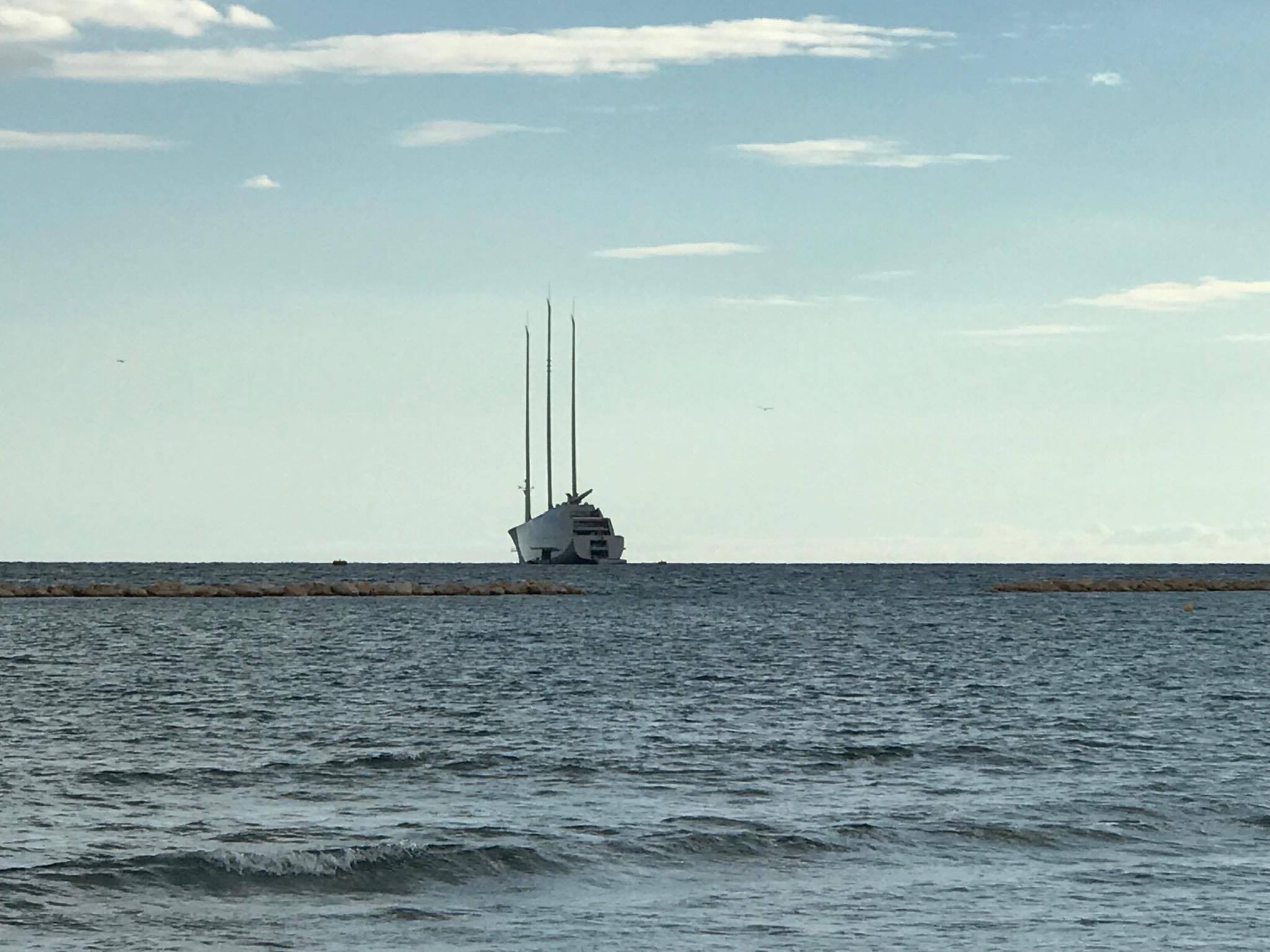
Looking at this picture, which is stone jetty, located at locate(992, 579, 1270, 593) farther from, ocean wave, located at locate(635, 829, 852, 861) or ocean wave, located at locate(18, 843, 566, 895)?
ocean wave, located at locate(18, 843, 566, 895)

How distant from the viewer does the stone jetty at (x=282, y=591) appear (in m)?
Answer: 139

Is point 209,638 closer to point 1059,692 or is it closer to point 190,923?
point 1059,692

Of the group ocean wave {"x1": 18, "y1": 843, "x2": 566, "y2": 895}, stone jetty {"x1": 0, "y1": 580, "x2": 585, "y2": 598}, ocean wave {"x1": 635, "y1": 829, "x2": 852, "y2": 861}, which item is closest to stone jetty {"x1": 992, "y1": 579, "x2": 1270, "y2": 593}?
stone jetty {"x1": 0, "y1": 580, "x2": 585, "y2": 598}

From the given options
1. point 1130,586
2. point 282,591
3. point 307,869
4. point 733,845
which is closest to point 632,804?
point 733,845

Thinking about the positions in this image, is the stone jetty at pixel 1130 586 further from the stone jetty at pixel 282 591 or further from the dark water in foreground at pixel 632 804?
the dark water in foreground at pixel 632 804

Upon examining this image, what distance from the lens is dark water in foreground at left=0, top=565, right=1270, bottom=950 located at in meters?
19.5

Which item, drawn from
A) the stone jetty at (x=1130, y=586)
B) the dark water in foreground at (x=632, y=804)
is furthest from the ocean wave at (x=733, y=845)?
the stone jetty at (x=1130, y=586)

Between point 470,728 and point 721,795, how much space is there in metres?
12.1

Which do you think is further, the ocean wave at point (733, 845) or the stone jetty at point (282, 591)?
the stone jetty at point (282, 591)

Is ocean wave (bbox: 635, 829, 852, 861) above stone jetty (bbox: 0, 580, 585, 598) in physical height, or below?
below

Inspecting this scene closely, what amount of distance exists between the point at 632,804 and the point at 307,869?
7108 mm

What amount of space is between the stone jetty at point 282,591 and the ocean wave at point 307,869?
392ft

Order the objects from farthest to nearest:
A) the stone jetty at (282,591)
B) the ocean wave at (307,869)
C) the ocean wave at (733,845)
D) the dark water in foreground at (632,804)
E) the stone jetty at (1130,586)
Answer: the stone jetty at (1130,586) < the stone jetty at (282,591) < the ocean wave at (733,845) < the ocean wave at (307,869) < the dark water in foreground at (632,804)

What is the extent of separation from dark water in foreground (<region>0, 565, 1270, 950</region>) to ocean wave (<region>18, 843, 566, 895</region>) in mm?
70
